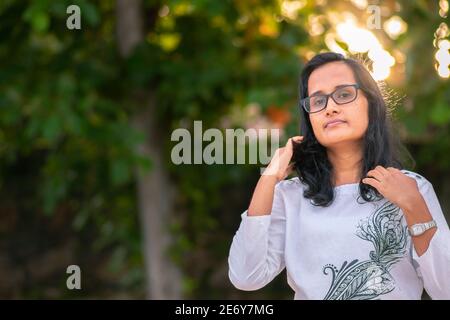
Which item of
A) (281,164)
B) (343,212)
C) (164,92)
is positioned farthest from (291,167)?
(164,92)

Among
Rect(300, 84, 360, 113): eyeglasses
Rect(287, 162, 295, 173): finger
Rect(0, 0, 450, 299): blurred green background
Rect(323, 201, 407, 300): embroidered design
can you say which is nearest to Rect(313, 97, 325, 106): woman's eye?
Rect(300, 84, 360, 113): eyeglasses

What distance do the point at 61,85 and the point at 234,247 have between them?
290 centimetres

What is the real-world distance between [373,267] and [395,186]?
16 centimetres

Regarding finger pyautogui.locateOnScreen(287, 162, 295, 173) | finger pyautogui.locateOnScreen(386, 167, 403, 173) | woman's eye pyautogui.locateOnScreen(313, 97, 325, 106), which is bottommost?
finger pyautogui.locateOnScreen(386, 167, 403, 173)

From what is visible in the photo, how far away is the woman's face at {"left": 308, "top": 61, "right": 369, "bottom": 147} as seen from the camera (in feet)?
5.22

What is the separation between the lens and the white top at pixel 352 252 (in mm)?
1513

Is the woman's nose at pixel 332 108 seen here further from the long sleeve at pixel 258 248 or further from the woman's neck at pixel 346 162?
the long sleeve at pixel 258 248

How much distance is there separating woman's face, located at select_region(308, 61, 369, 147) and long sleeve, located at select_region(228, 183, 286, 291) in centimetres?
15

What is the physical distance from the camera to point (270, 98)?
4.19 meters

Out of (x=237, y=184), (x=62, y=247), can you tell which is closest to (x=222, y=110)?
(x=237, y=184)

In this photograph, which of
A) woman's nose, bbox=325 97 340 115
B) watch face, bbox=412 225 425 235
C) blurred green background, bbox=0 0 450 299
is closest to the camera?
watch face, bbox=412 225 425 235

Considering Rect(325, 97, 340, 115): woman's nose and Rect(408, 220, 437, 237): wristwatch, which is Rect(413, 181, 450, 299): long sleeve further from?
Rect(325, 97, 340, 115): woman's nose
